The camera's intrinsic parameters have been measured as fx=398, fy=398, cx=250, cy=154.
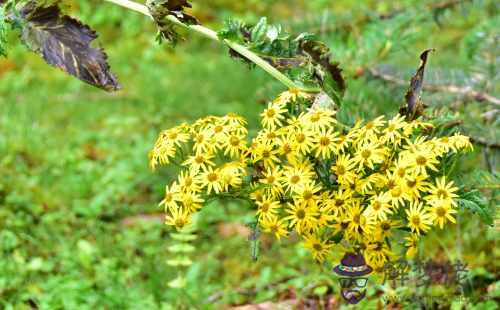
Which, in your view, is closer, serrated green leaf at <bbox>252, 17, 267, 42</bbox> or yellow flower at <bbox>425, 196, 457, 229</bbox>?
yellow flower at <bbox>425, 196, 457, 229</bbox>

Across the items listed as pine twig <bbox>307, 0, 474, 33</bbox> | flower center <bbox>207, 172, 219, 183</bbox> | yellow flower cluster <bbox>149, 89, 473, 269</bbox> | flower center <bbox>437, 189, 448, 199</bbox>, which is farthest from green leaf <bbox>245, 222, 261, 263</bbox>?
pine twig <bbox>307, 0, 474, 33</bbox>

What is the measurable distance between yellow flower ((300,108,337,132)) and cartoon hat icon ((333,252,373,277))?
0.27 metres

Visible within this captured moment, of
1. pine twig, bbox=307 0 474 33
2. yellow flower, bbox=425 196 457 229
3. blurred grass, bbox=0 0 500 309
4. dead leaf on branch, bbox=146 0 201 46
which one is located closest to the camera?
yellow flower, bbox=425 196 457 229

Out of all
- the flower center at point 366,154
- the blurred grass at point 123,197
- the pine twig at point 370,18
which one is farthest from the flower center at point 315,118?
the pine twig at point 370,18

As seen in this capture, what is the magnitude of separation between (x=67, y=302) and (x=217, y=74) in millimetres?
2270

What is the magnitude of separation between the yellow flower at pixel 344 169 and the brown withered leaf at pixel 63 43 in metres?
0.49

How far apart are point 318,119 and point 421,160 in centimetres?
19

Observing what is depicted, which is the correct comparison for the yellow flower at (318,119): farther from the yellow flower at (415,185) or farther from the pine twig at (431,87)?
the pine twig at (431,87)

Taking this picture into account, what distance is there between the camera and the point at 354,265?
806 mm

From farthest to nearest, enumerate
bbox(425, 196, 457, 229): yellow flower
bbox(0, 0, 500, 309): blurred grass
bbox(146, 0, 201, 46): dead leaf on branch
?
bbox(0, 0, 500, 309): blurred grass
bbox(146, 0, 201, 46): dead leaf on branch
bbox(425, 196, 457, 229): yellow flower

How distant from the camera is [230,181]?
72cm

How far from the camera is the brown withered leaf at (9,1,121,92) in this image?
2.73 ft

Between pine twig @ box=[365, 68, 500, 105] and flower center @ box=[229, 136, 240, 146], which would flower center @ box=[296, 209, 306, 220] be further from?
pine twig @ box=[365, 68, 500, 105]

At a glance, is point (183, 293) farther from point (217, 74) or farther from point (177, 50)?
point (177, 50)
